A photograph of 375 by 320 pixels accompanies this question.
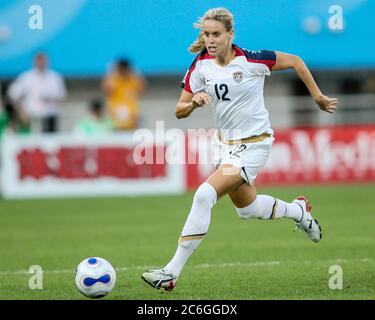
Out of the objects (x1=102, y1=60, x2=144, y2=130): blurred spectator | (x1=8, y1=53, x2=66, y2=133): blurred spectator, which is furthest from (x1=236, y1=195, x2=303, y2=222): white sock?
(x1=102, y1=60, x2=144, y2=130): blurred spectator

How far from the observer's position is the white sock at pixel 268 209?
28.5ft

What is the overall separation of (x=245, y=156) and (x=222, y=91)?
1.96 feet

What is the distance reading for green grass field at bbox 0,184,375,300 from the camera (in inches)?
327

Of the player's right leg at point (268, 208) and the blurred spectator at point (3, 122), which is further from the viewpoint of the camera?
the blurred spectator at point (3, 122)

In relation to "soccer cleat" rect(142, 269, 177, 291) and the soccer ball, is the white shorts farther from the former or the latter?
the soccer ball

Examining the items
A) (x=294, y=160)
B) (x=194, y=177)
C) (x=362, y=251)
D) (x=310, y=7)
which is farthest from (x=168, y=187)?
(x=362, y=251)

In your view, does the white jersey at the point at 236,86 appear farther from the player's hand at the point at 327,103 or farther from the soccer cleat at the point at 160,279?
the soccer cleat at the point at 160,279

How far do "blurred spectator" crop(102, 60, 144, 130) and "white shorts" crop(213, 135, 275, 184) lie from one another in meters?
11.5

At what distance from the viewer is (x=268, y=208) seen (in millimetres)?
8797

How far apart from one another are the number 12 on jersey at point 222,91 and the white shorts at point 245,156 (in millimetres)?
433

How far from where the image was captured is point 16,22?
63.2 ft

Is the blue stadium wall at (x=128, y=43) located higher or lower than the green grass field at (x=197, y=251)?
higher

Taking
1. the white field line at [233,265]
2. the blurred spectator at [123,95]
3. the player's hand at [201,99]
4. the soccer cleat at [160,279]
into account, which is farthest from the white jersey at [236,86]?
the blurred spectator at [123,95]

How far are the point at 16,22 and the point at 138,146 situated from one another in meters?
3.57
